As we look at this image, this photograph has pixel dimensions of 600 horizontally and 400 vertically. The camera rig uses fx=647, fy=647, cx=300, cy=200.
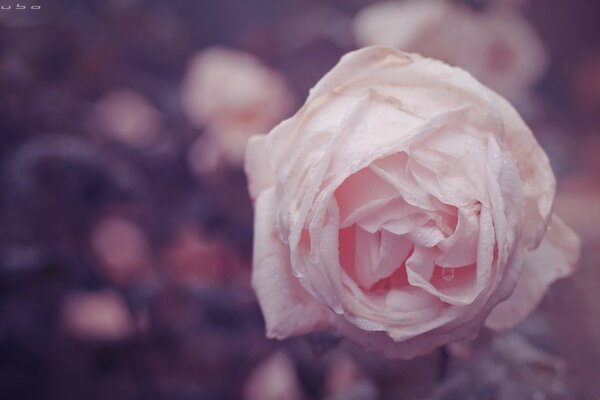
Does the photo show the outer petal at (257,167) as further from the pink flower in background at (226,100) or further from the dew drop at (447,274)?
the pink flower in background at (226,100)

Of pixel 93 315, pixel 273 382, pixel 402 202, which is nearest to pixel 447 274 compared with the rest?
pixel 402 202

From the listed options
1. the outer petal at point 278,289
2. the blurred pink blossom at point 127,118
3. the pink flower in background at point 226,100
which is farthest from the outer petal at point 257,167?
the blurred pink blossom at point 127,118

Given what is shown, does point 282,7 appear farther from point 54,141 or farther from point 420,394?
point 420,394

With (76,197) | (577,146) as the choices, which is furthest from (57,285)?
(577,146)

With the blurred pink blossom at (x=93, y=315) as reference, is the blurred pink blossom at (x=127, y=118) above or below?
above

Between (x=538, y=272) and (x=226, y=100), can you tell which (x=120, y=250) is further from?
(x=538, y=272)

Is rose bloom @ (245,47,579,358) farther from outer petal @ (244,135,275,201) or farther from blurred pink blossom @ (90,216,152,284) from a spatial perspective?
blurred pink blossom @ (90,216,152,284)
